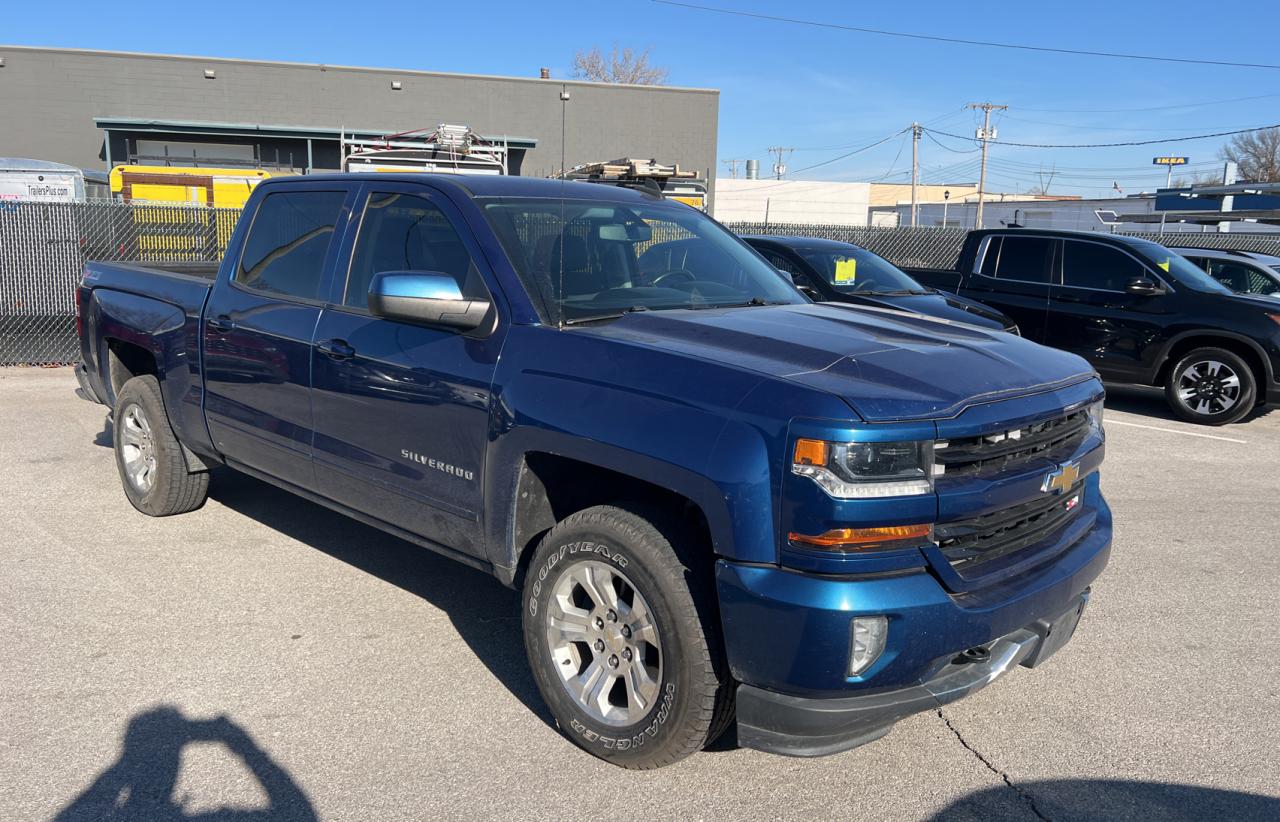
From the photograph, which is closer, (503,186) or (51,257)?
(503,186)

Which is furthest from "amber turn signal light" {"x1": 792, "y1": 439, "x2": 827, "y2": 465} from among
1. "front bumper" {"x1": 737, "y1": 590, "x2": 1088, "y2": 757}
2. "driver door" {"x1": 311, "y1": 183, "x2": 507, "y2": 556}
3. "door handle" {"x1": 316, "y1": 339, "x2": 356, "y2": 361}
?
"door handle" {"x1": 316, "y1": 339, "x2": 356, "y2": 361}

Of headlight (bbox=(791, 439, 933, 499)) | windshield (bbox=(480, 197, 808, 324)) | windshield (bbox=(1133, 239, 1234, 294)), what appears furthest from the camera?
windshield (bbox=(1133, 239, 1234, 294))

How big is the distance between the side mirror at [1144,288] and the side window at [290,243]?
28.3 feet

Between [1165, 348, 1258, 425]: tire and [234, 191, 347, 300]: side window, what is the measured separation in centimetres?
890

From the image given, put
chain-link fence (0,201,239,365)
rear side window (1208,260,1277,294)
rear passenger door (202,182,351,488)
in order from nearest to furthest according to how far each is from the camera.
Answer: rear passenger door (202,182,351,488) → chain-link fence (0,201,239,365) → rear side window (1208,260,1277,294)

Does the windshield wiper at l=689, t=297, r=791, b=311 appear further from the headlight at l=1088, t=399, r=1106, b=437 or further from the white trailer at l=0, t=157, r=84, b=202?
the white trailer at l=0, t=157, r=84, b=202

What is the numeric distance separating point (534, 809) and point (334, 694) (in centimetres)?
110

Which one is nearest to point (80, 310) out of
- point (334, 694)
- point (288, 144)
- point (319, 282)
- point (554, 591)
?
point (319, 282)

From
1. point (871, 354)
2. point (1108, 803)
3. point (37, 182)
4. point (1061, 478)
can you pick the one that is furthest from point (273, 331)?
point (37, 182)

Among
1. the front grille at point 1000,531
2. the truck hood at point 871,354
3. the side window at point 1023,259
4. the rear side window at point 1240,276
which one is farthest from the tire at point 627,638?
the rear side window at point 1240,276

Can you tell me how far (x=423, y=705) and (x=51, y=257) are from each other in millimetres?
10470

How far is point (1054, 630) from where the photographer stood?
3.35 meters

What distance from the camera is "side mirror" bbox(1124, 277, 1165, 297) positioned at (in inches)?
407

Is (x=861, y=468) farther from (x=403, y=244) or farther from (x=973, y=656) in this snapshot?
(x=403, y=244)
